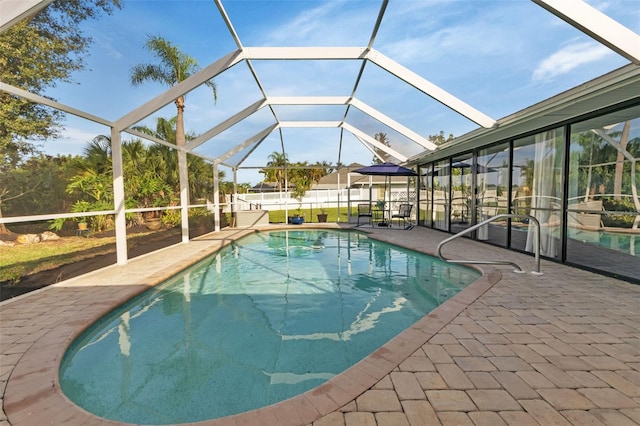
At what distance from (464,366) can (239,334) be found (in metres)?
2.24

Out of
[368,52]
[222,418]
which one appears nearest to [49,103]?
[222,418]

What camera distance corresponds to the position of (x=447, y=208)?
10.1 meters

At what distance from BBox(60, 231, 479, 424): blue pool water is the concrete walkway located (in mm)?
322

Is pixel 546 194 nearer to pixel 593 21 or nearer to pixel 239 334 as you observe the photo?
pixel 593 21

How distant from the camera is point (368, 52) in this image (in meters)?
6.24

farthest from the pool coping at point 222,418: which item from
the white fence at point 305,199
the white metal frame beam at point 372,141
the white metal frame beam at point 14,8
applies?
the white fence at point 305,199

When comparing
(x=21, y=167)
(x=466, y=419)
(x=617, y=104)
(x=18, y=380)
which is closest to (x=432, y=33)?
(x=617, y=104)

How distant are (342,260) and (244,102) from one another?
5352 millimetres

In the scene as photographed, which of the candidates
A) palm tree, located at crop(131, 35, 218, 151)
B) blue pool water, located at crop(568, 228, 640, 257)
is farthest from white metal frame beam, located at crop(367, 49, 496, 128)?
palm tree, located at crop(131, 35, 218, 151)

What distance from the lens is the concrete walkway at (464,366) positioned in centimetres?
174

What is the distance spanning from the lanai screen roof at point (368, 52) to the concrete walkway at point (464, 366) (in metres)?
2.69

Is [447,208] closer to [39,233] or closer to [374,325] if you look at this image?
[374,325]

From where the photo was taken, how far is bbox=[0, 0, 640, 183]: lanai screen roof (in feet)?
13.7

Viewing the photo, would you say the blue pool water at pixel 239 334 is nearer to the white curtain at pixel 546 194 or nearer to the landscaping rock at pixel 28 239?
the landscaping rock at pixel 28 239
